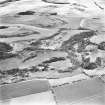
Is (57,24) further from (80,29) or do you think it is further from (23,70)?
(23,70)

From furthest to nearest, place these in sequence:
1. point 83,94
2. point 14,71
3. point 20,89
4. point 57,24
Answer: point 57,24 → point 14,71 → point 20,89 → point 83,94

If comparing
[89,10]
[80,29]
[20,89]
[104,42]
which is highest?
[89,10]

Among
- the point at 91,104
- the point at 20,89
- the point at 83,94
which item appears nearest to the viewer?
the point at 91,104

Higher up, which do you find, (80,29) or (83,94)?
(80,29)

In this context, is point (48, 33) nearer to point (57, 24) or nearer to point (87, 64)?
point (57, 24)

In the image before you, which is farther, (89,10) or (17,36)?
(89,10)

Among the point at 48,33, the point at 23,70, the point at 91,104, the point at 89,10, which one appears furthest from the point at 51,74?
the point at 89,10
